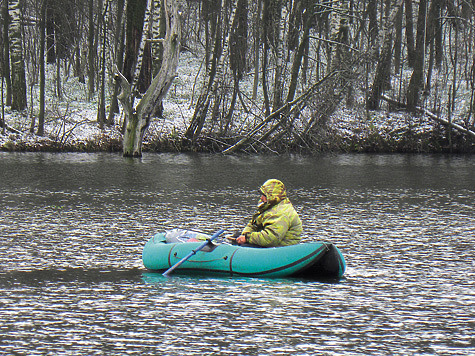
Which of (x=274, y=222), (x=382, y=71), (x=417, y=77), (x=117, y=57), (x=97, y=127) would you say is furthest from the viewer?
(x=382, y=71)

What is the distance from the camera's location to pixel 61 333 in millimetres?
6223

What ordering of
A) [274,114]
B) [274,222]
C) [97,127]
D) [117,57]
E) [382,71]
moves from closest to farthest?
[274,222], [274,114], [97,127], [117,57], [382,71]

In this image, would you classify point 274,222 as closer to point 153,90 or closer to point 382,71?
point 153,90

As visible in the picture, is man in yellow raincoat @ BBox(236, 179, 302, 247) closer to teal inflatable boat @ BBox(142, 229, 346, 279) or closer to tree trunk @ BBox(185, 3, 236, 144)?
teal inflatable boat @ BBox(142, 229, 346, 279)

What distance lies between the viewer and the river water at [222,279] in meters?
6.15

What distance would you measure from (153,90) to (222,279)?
16977mm

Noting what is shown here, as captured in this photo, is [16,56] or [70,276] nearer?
[70,276]

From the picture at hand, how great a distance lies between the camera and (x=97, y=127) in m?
29.1

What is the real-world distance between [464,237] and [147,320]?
21.2 ft

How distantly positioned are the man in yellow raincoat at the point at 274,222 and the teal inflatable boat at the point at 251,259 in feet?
0.82

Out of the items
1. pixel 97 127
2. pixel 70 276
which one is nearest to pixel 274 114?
pixel 97 127

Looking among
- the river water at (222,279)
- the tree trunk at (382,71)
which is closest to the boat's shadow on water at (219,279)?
the river water at (222,279)

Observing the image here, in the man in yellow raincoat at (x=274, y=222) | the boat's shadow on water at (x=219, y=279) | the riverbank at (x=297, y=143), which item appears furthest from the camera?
the riverbank at (x=297, y=143)

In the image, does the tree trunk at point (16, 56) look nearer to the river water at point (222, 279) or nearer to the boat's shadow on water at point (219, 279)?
the river water at point (222, 279)
